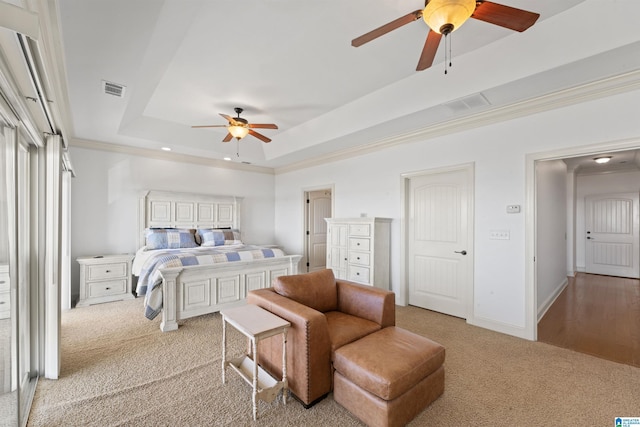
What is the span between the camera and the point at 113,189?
15.7 feet

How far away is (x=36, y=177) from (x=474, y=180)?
A: 14.5 ft

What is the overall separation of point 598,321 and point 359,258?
316cm

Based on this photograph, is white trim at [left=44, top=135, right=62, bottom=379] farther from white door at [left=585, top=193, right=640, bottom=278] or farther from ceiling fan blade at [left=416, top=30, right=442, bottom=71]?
white door at [left=585, top=193, right=640, bottom=278]

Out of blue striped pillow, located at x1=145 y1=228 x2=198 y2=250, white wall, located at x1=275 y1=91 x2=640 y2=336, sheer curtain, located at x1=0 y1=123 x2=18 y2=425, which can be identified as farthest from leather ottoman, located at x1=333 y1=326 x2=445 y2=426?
blue striped pillow, located at x1=145 y1=228 x2=198 y2=250

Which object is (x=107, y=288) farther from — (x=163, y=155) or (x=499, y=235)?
(x=499, y=235)

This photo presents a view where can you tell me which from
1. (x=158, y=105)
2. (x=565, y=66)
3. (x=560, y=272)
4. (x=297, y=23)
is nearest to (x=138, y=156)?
(x=158, y=105)

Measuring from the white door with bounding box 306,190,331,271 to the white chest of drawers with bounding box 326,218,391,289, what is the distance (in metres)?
1.58

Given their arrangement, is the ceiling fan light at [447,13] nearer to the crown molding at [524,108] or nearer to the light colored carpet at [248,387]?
the crown molding at [524,108]

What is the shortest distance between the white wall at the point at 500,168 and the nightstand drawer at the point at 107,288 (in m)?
4.24

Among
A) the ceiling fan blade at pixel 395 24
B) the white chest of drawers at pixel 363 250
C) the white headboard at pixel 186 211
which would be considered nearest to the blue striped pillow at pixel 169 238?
the white headboard at pixel 186 211

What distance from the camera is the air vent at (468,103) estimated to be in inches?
115

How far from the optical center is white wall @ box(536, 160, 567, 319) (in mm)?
3631

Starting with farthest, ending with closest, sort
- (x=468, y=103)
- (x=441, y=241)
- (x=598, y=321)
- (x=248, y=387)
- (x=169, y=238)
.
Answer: (x=169, y=238) → (x=441, y=241) → (x=598, y=321) → (x=468, y=103) → (x=248, y=387)

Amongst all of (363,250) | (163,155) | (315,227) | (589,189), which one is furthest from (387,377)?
(589,189)
